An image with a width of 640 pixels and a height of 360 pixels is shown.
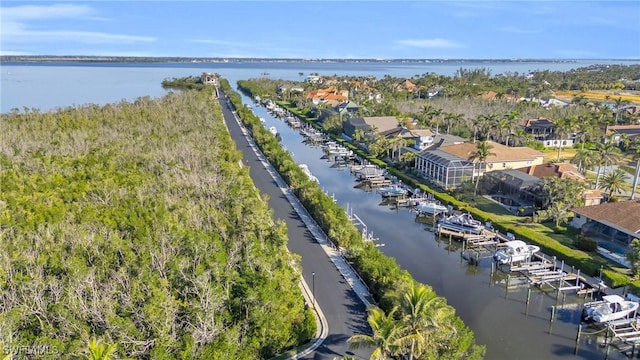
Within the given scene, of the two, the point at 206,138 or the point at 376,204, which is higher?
the point at 206,138

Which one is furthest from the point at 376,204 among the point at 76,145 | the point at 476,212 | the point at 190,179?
the point at 76,145

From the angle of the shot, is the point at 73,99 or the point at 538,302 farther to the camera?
the point at 73,99

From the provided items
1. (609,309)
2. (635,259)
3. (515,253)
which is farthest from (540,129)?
(609,309)

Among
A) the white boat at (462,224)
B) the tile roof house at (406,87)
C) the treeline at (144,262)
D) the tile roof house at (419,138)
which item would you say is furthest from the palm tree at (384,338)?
the tile roof house at (406,87)

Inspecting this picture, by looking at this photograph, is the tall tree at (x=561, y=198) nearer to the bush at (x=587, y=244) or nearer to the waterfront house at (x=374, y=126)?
the bush at (x=587, y=244)

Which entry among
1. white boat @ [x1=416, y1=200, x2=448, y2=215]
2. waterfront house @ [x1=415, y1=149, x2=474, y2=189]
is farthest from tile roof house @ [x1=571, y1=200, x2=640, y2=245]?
waterfront house @ [x1=415, y1=149, x2=474, y2=189]

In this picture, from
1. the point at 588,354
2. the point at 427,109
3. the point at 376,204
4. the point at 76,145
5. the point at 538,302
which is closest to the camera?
the point at 588,354

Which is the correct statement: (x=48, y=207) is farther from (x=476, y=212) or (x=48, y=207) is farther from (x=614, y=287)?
(x=614, y=287)
